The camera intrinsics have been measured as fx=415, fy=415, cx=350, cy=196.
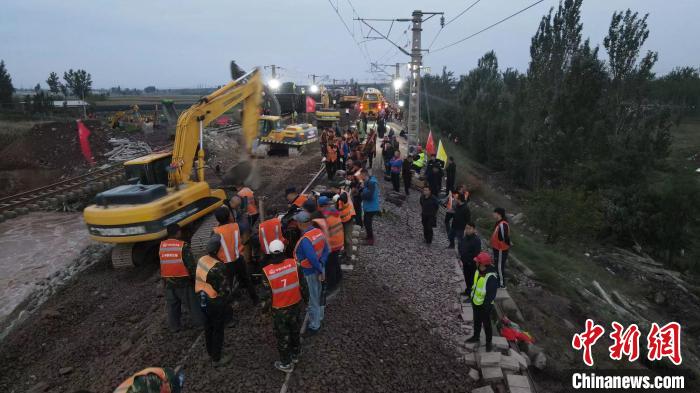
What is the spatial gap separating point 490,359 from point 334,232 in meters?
2.90

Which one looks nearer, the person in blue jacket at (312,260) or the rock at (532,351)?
the person in blue jacket at (312,260)

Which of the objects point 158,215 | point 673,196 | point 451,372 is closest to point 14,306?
point 158,215

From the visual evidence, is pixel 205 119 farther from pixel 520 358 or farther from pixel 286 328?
pixel 520 358

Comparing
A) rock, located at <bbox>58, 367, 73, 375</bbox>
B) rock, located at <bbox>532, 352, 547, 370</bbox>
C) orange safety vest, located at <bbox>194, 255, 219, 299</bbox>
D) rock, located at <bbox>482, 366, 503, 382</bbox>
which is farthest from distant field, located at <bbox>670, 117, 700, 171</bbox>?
rock, located at <bbox>58, 367, 73, 375</bbox>

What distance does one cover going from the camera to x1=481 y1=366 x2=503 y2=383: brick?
18.3 ft

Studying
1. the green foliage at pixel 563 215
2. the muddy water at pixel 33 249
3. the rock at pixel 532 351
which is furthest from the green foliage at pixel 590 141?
the muddy water at pixel 33 249

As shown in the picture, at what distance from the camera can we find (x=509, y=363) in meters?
5.87

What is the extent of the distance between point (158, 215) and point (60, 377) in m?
3.17

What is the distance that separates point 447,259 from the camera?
374 inches

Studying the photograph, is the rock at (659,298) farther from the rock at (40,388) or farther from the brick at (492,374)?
the rock at (40,388)

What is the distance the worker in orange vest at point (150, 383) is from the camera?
10.6ft

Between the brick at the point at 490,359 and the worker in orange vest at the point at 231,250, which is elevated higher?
the worker in orange vest at the point at 231,250

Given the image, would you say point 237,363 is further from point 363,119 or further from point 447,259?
point 363,119

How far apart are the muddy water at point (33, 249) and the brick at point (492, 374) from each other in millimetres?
9979
